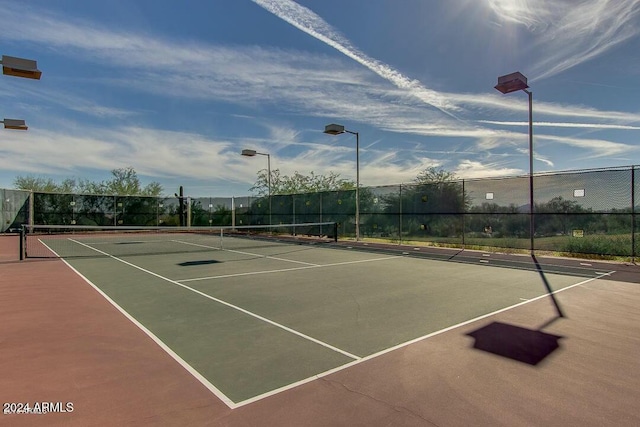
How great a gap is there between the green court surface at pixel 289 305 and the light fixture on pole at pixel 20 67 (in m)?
4.96

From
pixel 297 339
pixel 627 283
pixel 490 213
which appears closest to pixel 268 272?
pixel 297 339

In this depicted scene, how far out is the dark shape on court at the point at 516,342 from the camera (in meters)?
4.11

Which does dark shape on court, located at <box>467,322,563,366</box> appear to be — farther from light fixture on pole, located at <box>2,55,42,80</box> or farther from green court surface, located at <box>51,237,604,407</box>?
light fixture on pole, located at <box>2,55,42,80</box>

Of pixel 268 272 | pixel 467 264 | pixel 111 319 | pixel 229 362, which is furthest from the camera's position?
pixel 467 264

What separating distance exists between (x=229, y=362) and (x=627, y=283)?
9.16 meters

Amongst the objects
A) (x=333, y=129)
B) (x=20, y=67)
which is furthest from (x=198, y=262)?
(x=333, y=129)

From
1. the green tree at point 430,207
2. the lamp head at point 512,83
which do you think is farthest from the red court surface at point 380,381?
the green tree at point 430,207

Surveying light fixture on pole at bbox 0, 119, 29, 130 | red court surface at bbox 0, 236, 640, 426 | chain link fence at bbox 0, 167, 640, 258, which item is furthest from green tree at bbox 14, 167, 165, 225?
red court surface at bbox 0, 236, 640, 426

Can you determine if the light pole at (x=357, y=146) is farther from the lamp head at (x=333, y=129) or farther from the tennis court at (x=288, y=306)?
the tennis court at (x=288, y=306)

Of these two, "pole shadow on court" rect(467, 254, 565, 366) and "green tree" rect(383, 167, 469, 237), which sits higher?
"green tree" rect(383, 167, 469, 237)

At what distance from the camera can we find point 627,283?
27.2 ft

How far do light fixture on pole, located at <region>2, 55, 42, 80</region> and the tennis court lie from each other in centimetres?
494

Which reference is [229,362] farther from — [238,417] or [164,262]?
[164,262]

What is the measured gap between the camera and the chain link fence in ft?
39.9
